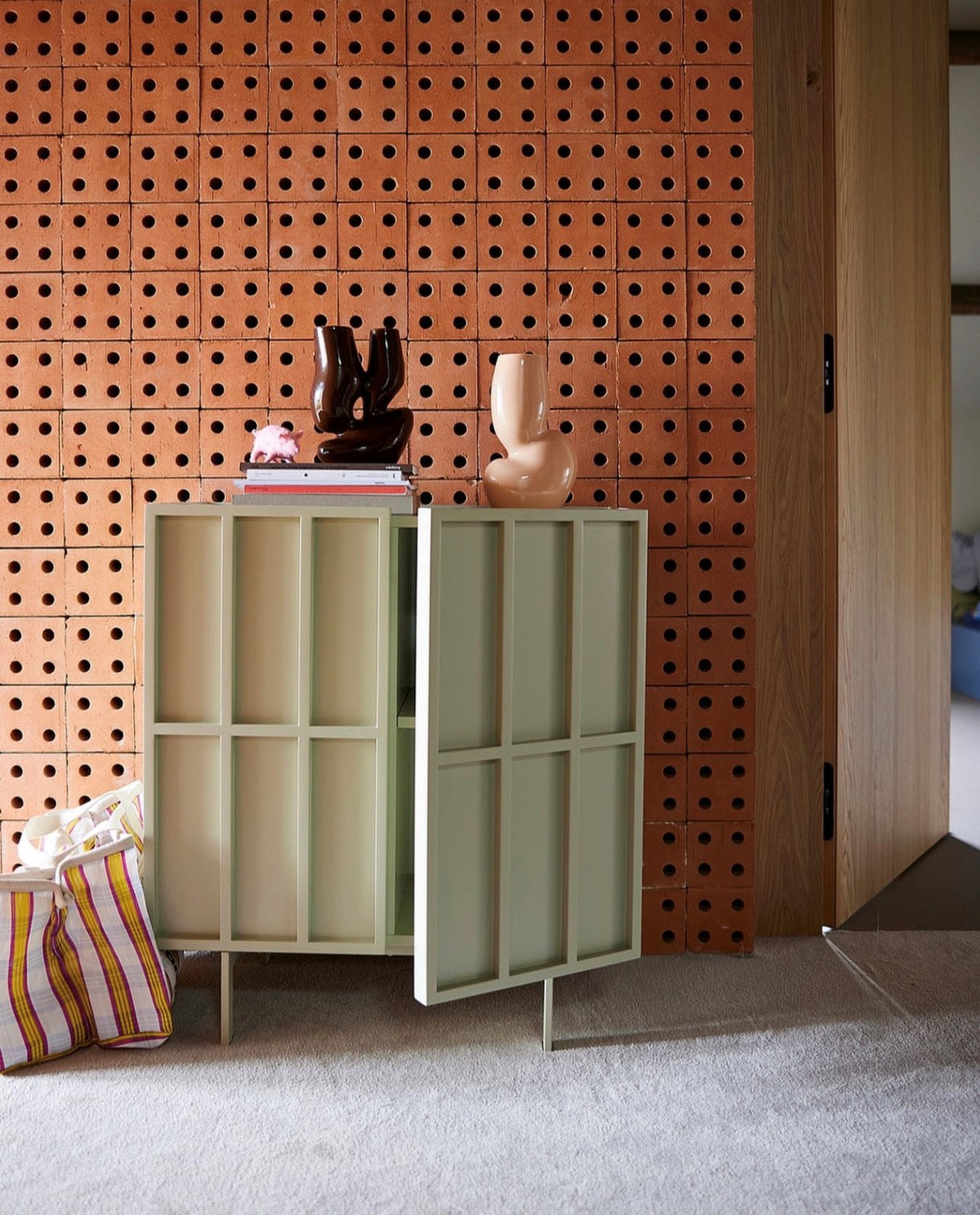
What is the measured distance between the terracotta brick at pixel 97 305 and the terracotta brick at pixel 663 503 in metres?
1.30

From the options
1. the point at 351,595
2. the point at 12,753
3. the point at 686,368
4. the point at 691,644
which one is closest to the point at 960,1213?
the point at 691,644

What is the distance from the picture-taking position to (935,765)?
8.62 feet

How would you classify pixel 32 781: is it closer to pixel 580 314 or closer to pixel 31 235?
pixel 31 235

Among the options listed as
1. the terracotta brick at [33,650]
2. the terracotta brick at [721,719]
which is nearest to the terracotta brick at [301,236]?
the terracotta brick at [33,650]

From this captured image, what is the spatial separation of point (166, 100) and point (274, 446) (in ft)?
3.28

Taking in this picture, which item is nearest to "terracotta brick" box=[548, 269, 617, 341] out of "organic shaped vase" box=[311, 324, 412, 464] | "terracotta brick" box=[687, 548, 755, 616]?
"organic shaped vase" box=[311, 324, 412, 464]

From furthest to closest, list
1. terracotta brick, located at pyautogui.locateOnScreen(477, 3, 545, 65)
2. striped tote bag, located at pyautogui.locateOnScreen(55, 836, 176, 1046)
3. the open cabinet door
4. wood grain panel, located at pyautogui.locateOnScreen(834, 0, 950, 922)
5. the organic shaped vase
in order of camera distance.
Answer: wood grain panel, located at pyautogui.locateOnScreen(834, 0, 950, 922) < terracotta brick, located at pyautogui.locateOnScreen(477, 3, 545, 65) < the organic shaped vase < striped tote bag, located at pyautogui.locateOnScreen(55, 836, 176, 1046) < the open cabinet door

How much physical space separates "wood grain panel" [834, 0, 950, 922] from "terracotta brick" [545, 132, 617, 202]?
59 cm

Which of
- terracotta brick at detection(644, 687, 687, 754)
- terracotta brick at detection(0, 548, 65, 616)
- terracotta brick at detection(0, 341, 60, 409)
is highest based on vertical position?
terracotta brick at detection(0, 341, 60, 409)

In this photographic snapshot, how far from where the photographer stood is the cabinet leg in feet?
6.44

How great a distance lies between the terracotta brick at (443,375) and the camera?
2.42 m

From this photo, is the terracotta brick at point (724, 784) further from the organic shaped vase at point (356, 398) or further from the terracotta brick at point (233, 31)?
the terracotta brick at point (233, 31)

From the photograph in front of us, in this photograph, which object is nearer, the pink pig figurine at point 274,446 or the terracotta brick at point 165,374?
the pink pig figurine at point 274,446

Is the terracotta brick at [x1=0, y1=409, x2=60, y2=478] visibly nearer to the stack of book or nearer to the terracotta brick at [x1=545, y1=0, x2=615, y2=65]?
the stack of book
